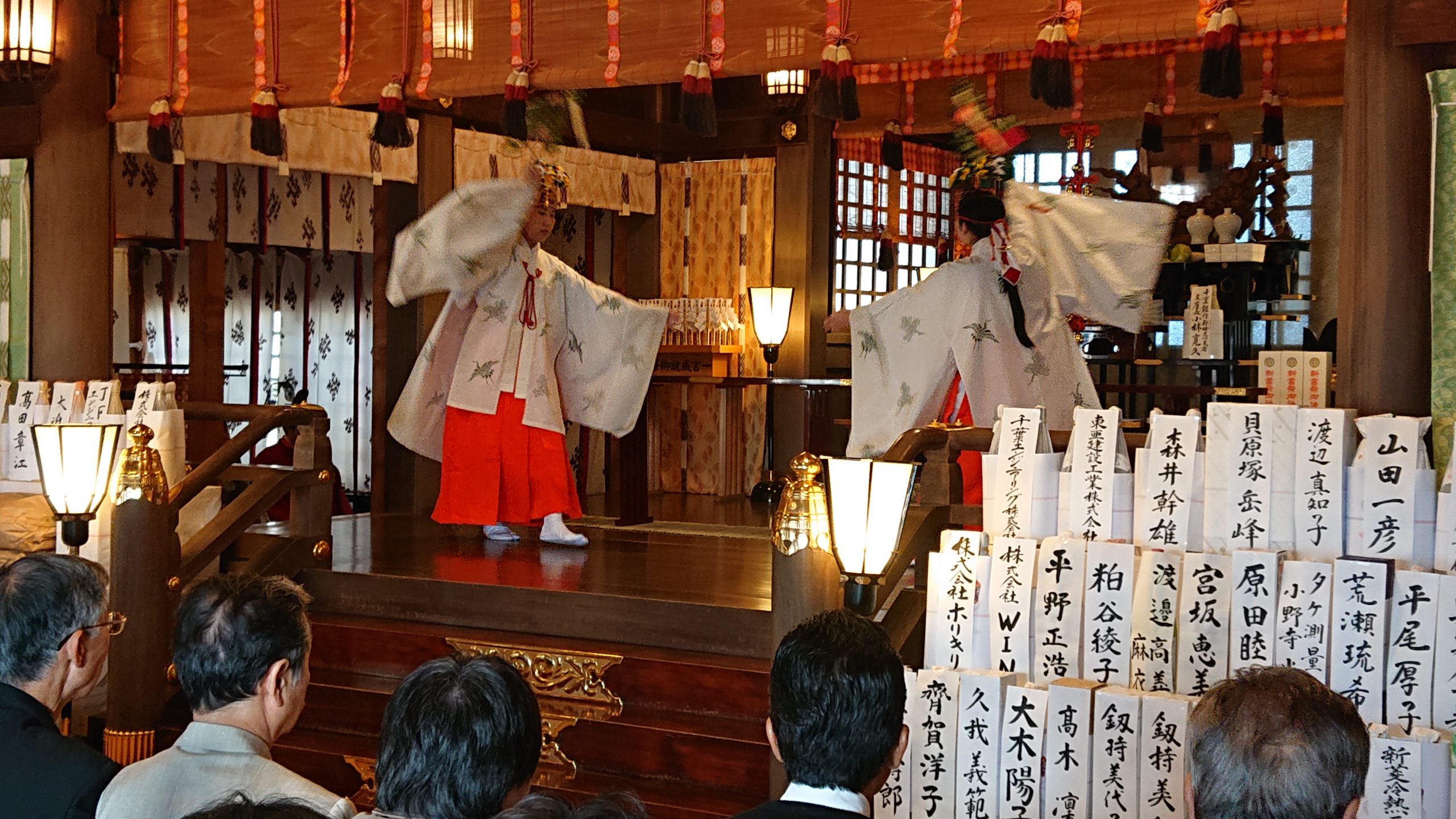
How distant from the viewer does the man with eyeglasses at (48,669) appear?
245 cm

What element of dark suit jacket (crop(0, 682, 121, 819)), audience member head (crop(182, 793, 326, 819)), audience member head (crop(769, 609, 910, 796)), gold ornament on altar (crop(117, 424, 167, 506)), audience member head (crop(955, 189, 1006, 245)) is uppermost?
audience member head (crop(955, 189, 1006, 245))

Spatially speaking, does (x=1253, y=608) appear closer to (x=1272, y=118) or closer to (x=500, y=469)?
(x=500, y=469)

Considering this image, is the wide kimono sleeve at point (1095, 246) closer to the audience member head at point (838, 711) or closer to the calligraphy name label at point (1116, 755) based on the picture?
the calligraphy name label at point (1116, 755)

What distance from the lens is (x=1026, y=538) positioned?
4.35 metres

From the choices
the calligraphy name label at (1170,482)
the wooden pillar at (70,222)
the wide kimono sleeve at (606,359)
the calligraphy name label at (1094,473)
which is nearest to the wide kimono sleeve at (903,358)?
the wide kimono sleeve at (606,359)

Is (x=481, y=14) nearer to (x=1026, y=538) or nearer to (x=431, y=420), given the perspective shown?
(x=431, y=420)

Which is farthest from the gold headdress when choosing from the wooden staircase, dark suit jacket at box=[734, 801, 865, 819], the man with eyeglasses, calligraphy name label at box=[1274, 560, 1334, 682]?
dark suit jacket at box=[734, 801, 865, 819]

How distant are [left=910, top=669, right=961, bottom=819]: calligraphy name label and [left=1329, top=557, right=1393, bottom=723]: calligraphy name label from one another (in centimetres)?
103

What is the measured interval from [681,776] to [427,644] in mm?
1259

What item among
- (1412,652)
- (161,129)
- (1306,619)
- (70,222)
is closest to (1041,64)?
(1306,619)

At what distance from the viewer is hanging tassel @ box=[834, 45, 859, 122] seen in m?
5.03

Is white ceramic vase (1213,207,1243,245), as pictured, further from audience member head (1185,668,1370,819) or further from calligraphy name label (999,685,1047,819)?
audience member head (1185,668,1370,819)

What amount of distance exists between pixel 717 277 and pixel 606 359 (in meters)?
3.28

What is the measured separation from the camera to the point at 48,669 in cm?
274
